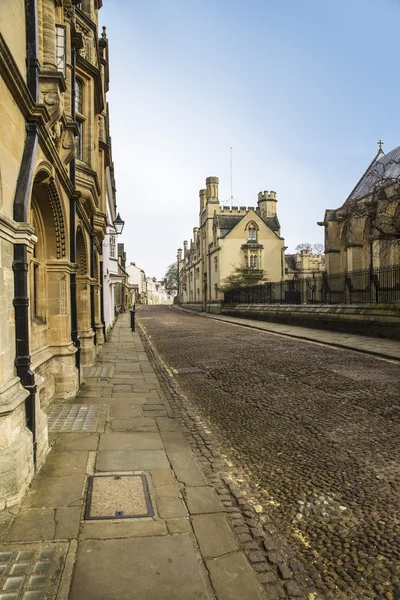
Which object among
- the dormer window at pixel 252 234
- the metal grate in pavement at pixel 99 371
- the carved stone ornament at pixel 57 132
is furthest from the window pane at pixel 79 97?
the dormer window at pixel 252 234

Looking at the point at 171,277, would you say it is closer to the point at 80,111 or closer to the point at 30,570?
the point at 80,111

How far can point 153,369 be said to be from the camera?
9773 mm

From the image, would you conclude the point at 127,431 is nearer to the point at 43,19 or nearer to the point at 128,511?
the point at 128,511

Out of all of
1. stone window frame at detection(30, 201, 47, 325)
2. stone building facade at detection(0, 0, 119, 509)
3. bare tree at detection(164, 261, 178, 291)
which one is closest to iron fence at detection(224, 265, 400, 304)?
stone building facade at detection(0, 0, 119, 509)

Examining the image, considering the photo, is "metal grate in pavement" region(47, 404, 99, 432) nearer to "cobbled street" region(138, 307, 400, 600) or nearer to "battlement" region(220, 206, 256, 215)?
"cobbled street" region(138, 307, 400, 600)

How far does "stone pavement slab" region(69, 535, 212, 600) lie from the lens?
2248 millimetres

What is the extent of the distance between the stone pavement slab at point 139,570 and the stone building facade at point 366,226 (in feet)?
52.4

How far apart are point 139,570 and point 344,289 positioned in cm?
1844

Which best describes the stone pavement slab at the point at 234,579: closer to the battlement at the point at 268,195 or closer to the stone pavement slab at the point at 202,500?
the stone pavement slab at the point at 202,500

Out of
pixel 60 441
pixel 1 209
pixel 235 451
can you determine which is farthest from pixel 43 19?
pixel 235 451

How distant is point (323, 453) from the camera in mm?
4336

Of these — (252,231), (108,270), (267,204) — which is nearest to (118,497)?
(108,270)

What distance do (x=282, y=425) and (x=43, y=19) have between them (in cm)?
635

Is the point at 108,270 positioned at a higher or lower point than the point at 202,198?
lower
